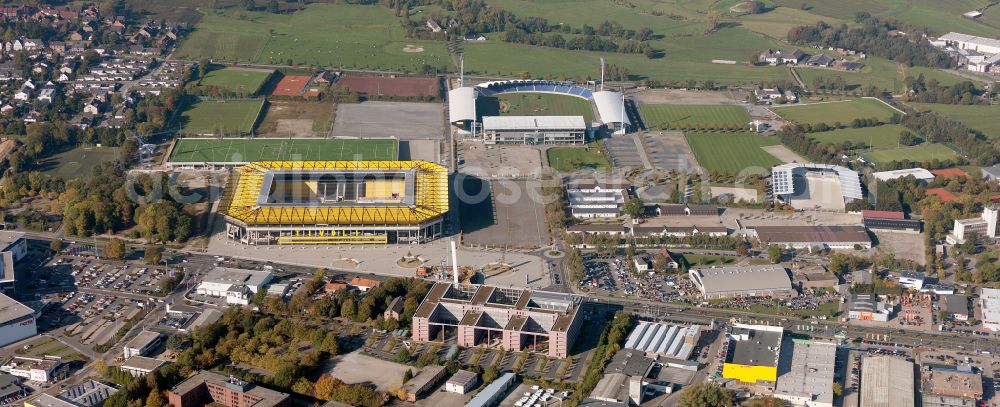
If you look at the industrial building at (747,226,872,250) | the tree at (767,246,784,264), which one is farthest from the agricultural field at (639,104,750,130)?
the tree at (767,246,784,264)

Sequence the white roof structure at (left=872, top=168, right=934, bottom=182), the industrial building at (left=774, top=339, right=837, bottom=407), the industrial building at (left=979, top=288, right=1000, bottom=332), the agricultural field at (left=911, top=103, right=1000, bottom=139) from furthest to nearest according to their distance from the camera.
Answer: the agricultural field at (left=911, top=103, right=1000, bottom=139) → the white roof structure at (left=872, top=168, right=934, bottom=182) → the industrial building at (left=979, top=288, right=1000, bottom=332) → the industrial building at (left=774, top=339, right=837, bottom=407)

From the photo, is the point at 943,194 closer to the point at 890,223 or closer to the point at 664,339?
the point at 890,223

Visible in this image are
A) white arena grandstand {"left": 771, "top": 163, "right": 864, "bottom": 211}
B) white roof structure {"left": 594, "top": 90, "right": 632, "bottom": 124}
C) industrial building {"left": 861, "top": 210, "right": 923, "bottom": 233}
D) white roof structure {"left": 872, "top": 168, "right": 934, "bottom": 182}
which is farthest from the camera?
white roof structure {"left": 594, "top": 90, "right": 632, "bottom": 124}

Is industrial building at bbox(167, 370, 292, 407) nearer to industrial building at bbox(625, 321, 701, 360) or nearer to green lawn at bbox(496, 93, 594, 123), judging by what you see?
industrial building at bbox(625, 321, 701, 360)

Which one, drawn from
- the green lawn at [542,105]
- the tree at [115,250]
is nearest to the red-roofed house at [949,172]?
the green lawn at [542,105]

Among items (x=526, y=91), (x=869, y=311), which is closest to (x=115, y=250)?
(x=869, y=311)

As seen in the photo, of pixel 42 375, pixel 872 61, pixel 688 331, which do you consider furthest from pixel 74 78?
pixel 872 61

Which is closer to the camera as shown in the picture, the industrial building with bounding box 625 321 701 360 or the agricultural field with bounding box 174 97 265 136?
the industrial building with bounding box 625 321 701 360

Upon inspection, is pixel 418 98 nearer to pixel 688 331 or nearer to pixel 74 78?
pixel 74 78
